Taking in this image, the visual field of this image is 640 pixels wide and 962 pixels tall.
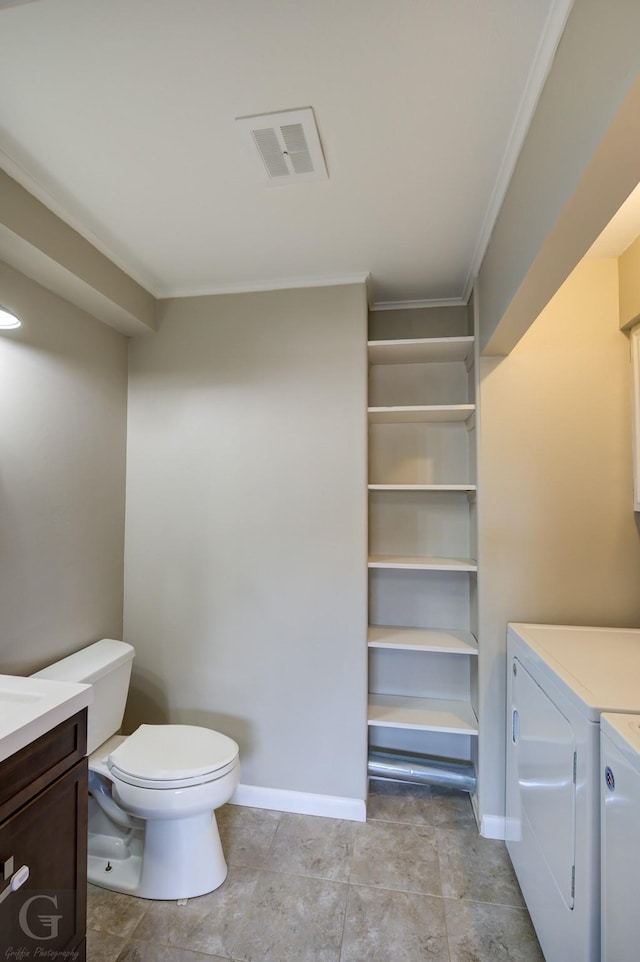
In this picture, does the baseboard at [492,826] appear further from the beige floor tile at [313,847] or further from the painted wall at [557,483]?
the beige floor tile at [313,847]

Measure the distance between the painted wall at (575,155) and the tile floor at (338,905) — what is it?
6.99 ft

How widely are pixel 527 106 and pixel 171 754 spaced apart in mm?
2405

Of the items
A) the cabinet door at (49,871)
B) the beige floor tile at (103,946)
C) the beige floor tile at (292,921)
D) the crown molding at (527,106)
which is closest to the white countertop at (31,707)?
the cabinet door at (49,871)

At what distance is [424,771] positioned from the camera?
2.19 m

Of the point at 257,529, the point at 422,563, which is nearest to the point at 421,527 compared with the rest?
the point at 422,563

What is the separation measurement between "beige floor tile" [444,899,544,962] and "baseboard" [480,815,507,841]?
348mm

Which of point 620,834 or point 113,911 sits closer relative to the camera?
point 620,834

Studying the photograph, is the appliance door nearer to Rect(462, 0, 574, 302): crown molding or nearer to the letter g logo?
the letter g logo

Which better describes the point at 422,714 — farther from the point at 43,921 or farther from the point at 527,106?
the point at 527,106

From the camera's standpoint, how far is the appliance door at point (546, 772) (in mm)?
1179

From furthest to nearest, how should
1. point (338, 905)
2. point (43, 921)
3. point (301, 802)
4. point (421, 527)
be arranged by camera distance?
point (421, 527) → point (301, 802) → point (338, 905) → point (43, 921)

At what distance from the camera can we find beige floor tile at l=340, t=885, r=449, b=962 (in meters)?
1.42

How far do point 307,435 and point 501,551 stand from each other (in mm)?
1031

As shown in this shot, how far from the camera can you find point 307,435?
7.05ft
